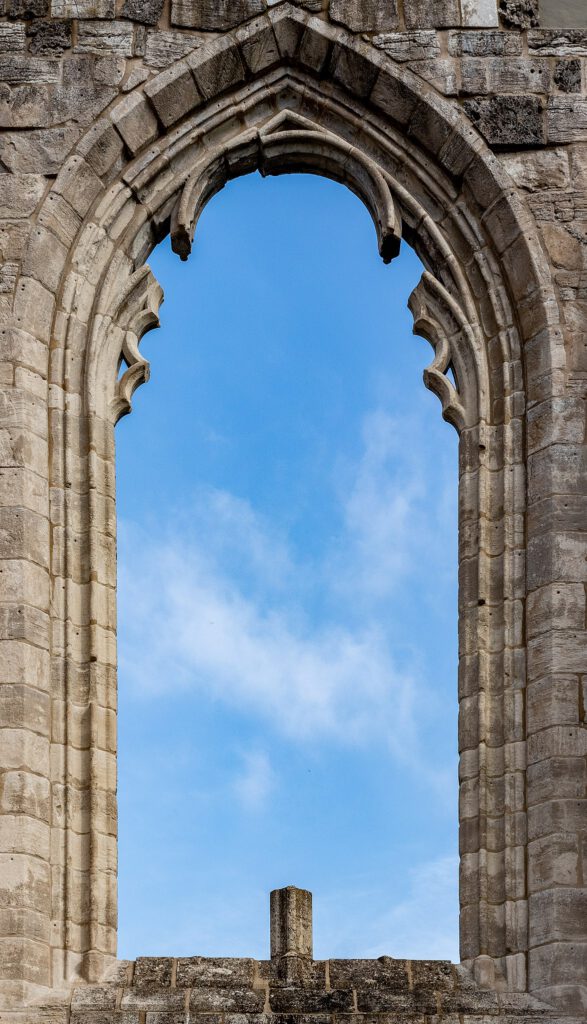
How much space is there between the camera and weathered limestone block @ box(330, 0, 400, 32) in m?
14.7

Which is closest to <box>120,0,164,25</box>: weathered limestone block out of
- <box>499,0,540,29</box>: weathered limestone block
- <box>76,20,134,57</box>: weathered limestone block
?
<box>76,20,134,57</box>: weathered limestone block

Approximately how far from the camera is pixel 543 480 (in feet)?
44.9

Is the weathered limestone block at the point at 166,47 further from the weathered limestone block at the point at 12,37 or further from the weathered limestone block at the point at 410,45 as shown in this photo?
the weathered limestone block at the point at 410,45

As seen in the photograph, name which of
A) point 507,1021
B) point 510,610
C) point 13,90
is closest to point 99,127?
point 13,90

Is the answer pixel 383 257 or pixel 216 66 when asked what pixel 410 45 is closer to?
pixel 216 66

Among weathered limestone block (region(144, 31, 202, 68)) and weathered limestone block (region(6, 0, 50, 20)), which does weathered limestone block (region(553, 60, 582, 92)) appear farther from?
weathered limestone block (region(6, 0, 50, 20))

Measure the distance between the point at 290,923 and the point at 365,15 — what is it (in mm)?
5614

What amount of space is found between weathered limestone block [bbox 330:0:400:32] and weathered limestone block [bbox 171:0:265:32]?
18.8 inches

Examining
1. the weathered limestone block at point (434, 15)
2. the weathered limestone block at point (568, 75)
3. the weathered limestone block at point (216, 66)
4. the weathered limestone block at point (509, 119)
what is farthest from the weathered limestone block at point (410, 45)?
the weathered limestone block at point (216, 66)

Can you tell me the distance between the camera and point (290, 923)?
515 inches

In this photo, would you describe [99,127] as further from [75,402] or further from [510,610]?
[510,610]

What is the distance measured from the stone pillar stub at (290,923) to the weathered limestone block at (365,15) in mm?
5306

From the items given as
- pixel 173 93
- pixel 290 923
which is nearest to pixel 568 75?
pixel 173 93

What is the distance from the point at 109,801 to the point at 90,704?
1.81ft
